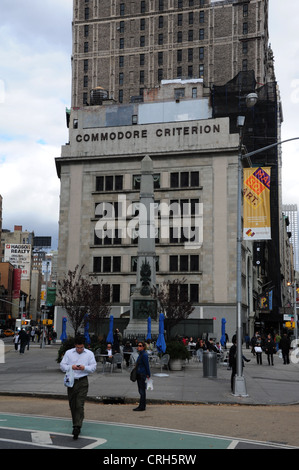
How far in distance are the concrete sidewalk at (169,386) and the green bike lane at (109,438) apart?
15.0 feet

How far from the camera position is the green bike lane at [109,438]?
8430 millimetres

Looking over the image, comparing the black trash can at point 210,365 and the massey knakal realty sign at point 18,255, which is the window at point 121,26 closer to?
the massey knakal realty sign at point 18,255

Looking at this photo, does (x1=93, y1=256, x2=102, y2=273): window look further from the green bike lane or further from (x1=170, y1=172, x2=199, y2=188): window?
the green bike lane

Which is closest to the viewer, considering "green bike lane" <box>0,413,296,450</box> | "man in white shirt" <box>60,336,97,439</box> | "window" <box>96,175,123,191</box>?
"green bike lane" <box>0,413,296,450</box>

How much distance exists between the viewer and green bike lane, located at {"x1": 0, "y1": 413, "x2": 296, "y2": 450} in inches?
332

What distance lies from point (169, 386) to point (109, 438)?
8.91 metres

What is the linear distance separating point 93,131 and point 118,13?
5068cm

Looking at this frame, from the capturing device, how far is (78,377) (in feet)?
30.2

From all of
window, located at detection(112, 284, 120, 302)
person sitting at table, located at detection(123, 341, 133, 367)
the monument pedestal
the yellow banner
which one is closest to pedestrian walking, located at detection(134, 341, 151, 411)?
the yellow banner

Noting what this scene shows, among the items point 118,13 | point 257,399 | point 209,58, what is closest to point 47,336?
point 257,399

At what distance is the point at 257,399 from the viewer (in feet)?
51.8

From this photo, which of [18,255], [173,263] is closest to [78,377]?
[173,263]

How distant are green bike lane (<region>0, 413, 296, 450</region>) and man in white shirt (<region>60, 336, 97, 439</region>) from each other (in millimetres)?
382

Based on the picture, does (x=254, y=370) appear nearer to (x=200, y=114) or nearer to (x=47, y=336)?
(x=47, y=336)
